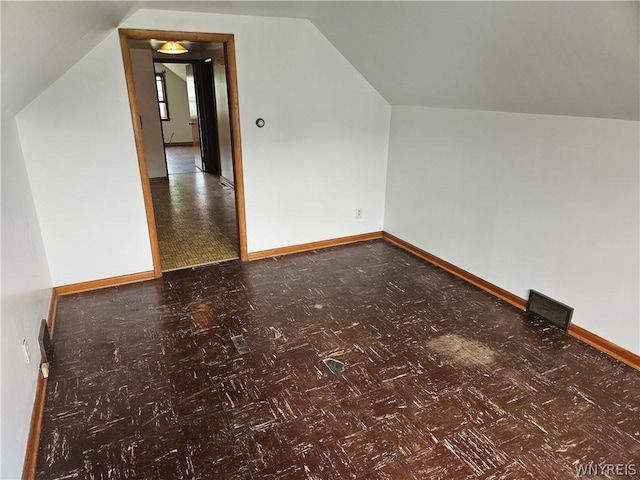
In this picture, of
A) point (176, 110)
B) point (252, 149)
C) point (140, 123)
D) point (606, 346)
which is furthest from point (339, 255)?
point (176, 110)

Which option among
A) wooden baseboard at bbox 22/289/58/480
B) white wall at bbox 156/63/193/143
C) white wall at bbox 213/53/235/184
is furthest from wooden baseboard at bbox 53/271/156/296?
white wall at bbox 156/63/193/143

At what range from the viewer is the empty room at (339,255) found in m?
1.77

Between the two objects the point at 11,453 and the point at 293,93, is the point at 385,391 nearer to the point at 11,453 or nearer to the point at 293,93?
the point at 11,453

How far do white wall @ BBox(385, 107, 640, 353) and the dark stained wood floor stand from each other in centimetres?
28

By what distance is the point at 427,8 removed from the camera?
222cm

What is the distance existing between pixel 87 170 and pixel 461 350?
2783mm

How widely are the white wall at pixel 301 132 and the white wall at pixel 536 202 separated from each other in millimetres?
438

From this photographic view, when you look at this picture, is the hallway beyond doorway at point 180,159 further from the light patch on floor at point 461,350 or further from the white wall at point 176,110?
the light patch on floor at point 461,350

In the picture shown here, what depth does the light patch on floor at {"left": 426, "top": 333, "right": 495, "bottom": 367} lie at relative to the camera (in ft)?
7.72

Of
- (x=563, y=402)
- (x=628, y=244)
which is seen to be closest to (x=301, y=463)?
(x=563, y=402)

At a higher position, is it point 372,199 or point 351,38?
point 351,38

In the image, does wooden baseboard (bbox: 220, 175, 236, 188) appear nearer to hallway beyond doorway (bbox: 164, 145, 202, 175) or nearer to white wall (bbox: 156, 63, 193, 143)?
hallway beyond doorway (bbox: 164, 145, 202, 175)

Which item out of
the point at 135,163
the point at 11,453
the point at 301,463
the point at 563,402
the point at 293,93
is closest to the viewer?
the point at 11,453

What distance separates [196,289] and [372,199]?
1.94 metres
